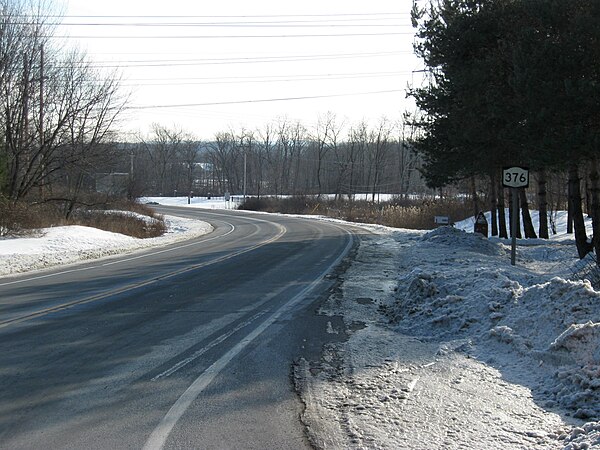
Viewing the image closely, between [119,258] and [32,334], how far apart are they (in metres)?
12.3

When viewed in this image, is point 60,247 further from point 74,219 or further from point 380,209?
point 380,209

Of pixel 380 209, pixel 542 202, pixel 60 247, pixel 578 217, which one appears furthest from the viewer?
pixel 380 209

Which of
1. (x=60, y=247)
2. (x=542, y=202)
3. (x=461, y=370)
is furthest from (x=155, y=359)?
(x=542, y=202)

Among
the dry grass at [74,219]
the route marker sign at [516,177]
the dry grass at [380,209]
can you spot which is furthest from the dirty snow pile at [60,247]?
the dry grass at [380,209]

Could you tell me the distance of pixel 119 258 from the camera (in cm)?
2017

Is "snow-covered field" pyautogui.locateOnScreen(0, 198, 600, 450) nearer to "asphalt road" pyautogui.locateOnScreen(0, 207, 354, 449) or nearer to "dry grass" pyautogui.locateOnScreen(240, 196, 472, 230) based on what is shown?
"asphalt road" pyautogui.locateOnScreen(0, 207, 354, 449)

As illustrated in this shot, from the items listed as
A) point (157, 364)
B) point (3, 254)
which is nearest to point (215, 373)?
point (157, 364)

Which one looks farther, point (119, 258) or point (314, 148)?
point (314, 148)

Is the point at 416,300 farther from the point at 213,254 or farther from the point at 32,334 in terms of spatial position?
the point at 213,254

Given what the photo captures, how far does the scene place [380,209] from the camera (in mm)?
61219

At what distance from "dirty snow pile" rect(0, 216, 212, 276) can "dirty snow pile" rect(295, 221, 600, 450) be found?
35.6 ft

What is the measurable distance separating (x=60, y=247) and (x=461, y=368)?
58.7 feet

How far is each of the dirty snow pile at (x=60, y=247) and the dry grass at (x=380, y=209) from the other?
22066mm

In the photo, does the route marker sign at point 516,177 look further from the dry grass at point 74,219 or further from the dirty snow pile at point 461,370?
the dry grass at point 74,219
